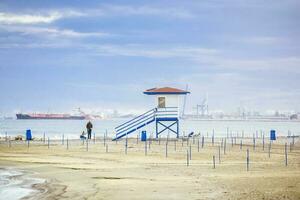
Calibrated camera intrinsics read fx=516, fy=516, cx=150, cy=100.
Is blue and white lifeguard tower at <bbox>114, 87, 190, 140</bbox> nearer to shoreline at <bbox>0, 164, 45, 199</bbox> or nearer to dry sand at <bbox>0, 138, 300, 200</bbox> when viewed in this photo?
dry sand at <bbox>0, 138, 300, 200</bbox>

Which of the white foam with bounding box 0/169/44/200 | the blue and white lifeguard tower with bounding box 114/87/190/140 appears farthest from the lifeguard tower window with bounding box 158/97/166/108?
the white foam with bounding box 0/169/44/200

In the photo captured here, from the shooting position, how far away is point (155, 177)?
→ 85.3ft

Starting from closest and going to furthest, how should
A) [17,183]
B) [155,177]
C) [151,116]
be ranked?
1. [17,183]
2. [155,177]
3. [151,116]

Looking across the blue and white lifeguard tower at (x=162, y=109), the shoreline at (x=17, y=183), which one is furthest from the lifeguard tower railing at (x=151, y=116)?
the shoreline at (x=17, y=183)

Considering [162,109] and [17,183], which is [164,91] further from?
[17,183]

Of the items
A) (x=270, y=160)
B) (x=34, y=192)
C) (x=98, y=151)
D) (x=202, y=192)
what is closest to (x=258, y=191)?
(x=202, y=192)

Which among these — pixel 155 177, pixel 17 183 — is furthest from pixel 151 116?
pixel 17 183

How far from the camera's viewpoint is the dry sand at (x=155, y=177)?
67.1 feet

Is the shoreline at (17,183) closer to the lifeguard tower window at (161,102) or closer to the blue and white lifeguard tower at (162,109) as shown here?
the blue and white lifeguard tower at (162,109)

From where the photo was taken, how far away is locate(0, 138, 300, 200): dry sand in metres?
20.5

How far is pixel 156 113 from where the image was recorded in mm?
61281

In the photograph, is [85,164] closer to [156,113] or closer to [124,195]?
[124,195]

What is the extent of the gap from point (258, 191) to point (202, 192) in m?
2.27

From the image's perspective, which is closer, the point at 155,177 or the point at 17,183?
the point at 17,183
